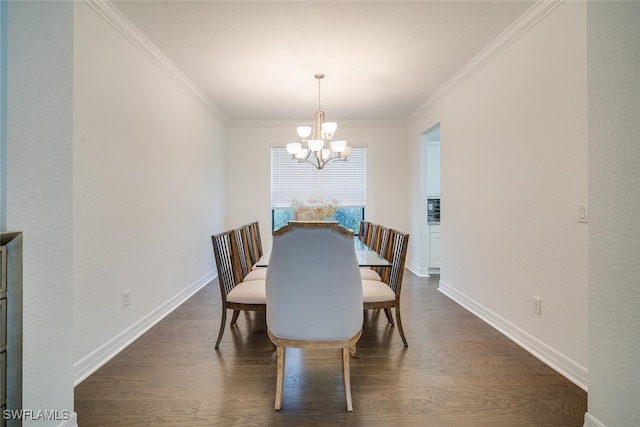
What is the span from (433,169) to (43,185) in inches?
188

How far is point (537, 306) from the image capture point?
226 cm

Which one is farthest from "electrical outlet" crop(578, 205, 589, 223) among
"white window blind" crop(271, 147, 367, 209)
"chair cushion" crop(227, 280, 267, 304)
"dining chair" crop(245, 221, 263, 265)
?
"white window blind" crop(271, 147, 367, 209)

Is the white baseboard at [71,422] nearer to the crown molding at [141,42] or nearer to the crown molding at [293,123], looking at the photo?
the crown molding at [141,42]

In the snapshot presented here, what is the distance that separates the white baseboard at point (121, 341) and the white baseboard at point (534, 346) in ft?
10.3

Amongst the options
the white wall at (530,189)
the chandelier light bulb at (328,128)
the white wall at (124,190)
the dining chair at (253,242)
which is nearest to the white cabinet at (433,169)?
the white wall at (530,189)

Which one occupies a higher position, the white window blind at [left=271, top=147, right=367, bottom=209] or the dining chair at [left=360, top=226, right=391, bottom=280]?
the white window blind at [left=271, top=147, right=367, bottom=209]

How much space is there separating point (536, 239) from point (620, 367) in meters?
1.13

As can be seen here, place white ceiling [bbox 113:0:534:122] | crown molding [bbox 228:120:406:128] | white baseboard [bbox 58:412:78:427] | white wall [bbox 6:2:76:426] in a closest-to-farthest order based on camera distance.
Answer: white wall [bbox 6:2:76:426] → white baseboard [bbox 58:412:78:427] → white ceiling [bbox 113:0:534:122] → crown molding [bbox 228:120:406:128]

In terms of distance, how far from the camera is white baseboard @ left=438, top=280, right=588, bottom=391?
1906 millimetres

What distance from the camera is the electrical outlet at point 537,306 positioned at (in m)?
2.23

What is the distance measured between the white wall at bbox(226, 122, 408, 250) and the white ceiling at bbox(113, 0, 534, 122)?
1.26 m

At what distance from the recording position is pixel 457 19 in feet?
7.78

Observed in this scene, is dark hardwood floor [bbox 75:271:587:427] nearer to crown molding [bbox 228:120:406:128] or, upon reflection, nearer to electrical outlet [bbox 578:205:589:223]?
electrical outlet [bbox 578:205:589:223]

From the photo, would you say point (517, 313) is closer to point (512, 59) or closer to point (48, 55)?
point (512, 59)
